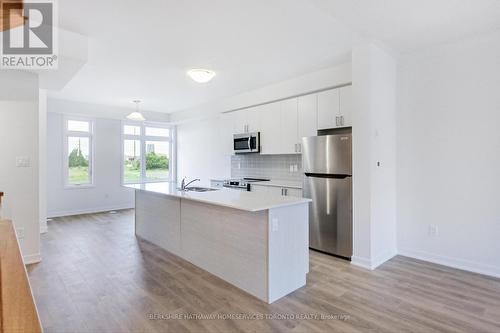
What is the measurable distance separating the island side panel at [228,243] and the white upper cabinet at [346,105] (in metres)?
2.04

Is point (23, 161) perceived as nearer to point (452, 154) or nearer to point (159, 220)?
point (159, 220)

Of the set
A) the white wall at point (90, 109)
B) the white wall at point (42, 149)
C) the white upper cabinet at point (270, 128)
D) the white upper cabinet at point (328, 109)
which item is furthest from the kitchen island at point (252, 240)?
the white wall at point (90, 109)

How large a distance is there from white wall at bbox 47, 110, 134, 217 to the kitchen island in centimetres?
431

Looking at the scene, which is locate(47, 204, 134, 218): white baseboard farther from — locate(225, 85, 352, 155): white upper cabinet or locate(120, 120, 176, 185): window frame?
locate(225, 85, 352, 155): white upper cabinet

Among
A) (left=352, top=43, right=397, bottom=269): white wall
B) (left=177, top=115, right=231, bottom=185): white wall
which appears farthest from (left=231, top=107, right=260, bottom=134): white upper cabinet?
(left=352, top=43, right=397, bottom=269): white wall

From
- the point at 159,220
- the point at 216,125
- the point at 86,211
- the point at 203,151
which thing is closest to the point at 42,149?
the point at 86,211

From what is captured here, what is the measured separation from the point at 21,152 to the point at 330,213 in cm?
396

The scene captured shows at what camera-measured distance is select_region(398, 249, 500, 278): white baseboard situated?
3006 mm

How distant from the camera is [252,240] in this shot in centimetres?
254

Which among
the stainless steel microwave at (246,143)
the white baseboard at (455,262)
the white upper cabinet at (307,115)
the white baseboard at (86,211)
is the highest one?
the white upper cabinet at (307,115)

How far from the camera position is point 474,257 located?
3.12m

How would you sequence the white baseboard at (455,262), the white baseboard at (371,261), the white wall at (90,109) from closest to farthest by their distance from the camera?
1. the white baseboard at (455,262)
2. the white baseboard at (371,261)
3. the white wall at (90,109)

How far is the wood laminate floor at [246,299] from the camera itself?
2.10 metres

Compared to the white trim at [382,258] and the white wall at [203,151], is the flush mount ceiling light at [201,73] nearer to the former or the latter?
the white wall at [203,151]
